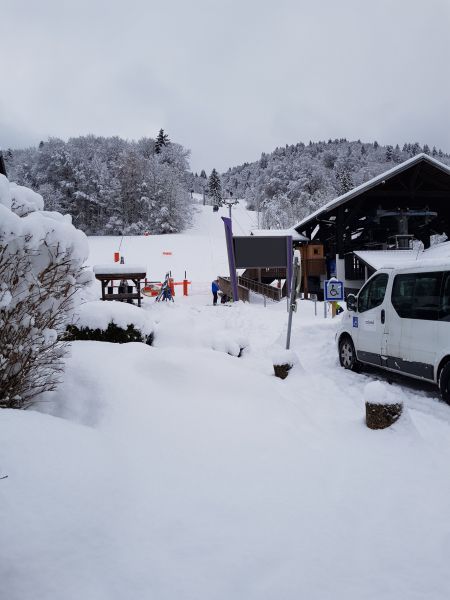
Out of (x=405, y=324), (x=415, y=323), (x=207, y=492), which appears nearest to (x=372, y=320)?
(x=405, y=324)

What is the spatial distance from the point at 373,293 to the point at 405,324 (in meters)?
1.20

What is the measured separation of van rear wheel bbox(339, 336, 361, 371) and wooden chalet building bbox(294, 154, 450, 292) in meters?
12.9

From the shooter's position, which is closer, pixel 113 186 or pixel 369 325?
pixel 369 325

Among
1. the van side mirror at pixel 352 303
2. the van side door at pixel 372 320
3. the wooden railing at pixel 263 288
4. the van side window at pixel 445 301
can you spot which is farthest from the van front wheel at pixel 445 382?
the wooden railing at pixel 263 288

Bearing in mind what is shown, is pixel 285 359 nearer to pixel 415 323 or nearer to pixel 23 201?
pixel 415 323

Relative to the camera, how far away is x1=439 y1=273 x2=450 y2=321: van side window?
6.10 metres

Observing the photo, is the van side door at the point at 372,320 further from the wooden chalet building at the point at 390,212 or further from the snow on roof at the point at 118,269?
the wooden chalet building at the point at 390,212

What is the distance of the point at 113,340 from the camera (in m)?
→ 7.27

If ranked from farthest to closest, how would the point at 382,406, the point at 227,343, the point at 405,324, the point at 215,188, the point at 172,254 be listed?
the point at 215,188 → the point at 172,254 → the point at 227,343 → the point at 405,324 → the point at 382,406

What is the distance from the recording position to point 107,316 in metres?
7.27

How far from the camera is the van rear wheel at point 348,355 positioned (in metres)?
8.62

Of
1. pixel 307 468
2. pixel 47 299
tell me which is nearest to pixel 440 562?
pixel 307 468

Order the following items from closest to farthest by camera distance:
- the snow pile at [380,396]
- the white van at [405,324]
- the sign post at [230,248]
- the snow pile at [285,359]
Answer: the snow pile at [380,396] < the white van at [405,324] < the snow pile at [285,359] < the sign post at [230,248]

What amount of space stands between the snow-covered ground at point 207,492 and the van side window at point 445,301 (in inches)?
54.6
